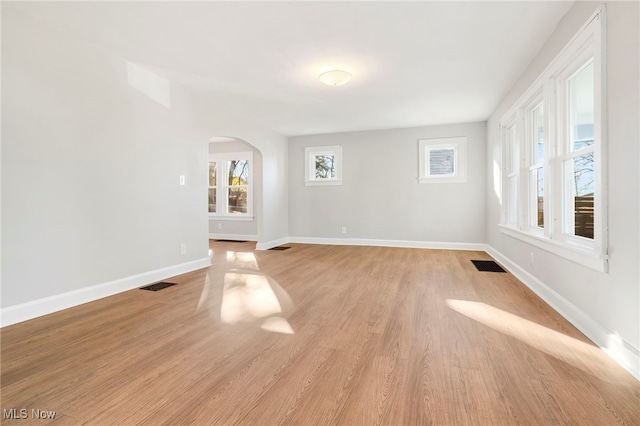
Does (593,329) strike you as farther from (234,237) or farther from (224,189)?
(224,189)

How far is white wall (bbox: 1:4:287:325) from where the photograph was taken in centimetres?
233

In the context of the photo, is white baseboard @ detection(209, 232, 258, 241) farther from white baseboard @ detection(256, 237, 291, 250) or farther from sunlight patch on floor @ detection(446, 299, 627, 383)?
sunlight patch on floor @ detection(446, 299, 627, 383)

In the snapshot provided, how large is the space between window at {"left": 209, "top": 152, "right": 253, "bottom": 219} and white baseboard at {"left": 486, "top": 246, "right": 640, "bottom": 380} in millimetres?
6126

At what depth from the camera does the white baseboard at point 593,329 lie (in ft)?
5.28

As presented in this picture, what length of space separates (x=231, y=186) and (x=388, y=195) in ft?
13.2

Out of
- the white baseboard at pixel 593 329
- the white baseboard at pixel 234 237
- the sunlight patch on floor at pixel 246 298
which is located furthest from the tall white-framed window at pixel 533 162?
the white baseboard at pixel 234 237

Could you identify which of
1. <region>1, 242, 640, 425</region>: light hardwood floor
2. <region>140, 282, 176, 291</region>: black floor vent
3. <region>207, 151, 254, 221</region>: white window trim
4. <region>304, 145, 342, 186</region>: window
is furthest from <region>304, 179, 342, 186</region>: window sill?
<region>140, 282, 176, 291</region>: black floor vent

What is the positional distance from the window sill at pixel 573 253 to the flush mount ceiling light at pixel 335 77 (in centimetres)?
264

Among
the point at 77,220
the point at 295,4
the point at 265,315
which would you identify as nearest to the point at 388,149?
the point at 295,4

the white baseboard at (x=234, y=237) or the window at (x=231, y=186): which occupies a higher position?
the window at (x=231, y=186)

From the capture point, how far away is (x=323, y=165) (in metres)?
6.88

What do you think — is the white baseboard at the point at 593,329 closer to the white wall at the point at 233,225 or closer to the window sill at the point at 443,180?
the window sill at the point at 443,180

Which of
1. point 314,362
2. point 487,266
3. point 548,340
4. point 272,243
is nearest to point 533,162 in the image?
point 487,266

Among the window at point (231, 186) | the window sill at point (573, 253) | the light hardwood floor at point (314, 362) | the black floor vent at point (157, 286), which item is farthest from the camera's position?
the window at point (231, 186)
